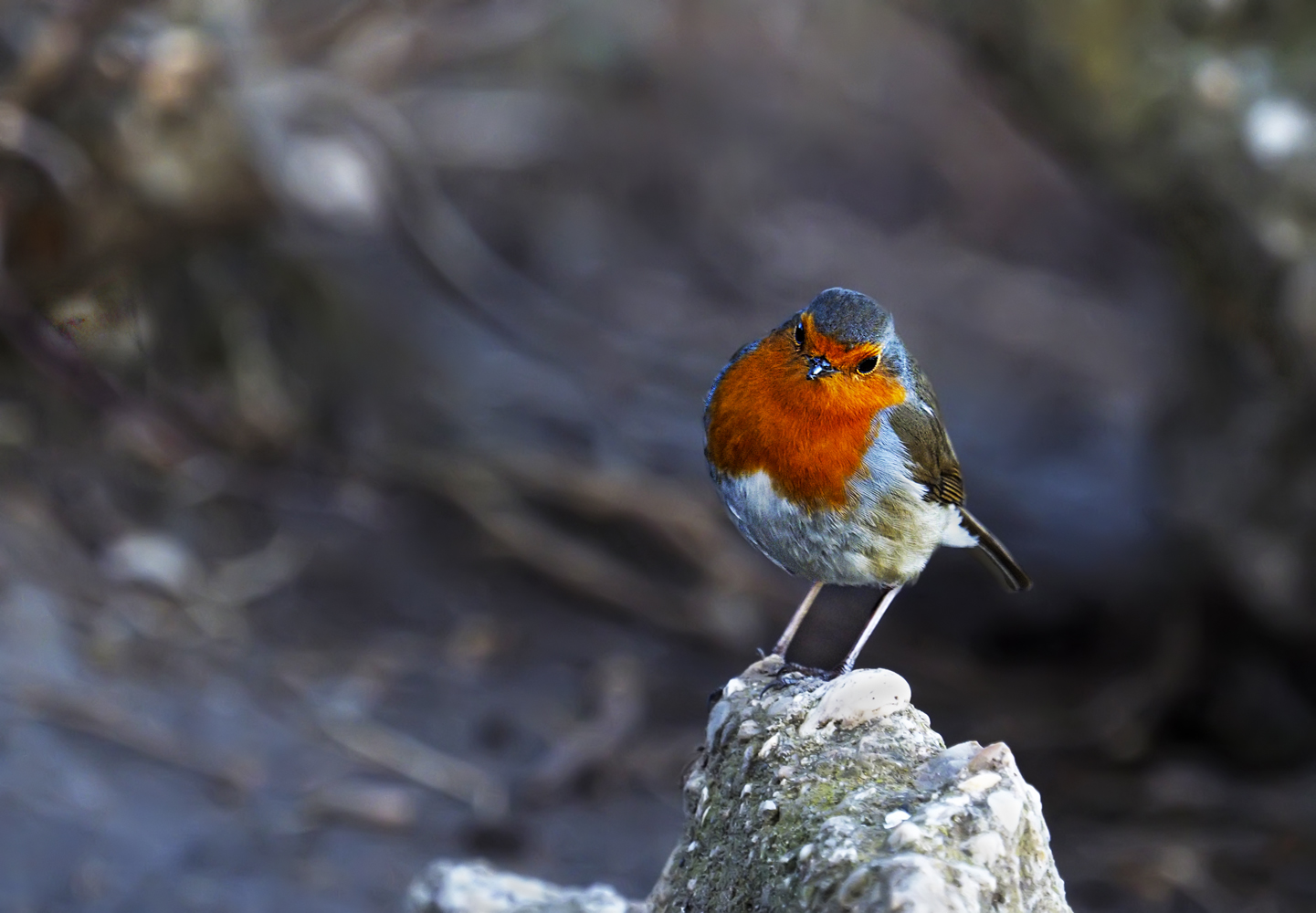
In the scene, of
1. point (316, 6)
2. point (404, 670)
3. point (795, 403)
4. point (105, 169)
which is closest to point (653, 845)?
point (404, 670)

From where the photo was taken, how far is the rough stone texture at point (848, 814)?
181cm

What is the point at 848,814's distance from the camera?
1985 mm

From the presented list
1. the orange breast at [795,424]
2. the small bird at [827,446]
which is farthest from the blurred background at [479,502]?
the orange breast at [795,424]

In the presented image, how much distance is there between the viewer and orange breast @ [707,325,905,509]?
283 centimetres

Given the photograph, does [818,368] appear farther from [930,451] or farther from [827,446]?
[930,451]

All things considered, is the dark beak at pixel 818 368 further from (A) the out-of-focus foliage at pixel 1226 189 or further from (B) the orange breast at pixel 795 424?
(A) the out-of-focus foliage at pixel 1226 189

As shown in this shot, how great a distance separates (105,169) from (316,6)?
1.47m

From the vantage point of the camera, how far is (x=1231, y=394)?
539 cm

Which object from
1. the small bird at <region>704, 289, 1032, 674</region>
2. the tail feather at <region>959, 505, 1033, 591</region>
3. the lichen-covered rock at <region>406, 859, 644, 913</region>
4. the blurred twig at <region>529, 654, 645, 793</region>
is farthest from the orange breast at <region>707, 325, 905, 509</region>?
the blurred twig at <region>529, 654, 645, 793</region>

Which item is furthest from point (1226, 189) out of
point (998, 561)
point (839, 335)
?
point (839, 335)

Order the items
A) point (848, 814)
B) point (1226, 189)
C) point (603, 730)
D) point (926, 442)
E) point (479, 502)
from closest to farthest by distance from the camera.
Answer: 1. point (848, 814)
2. point (926, 442)
3. point (1226, 189)
4. point (603, 730)
5. point (479, 502)

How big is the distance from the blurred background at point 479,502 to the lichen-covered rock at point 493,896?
6.64 feet

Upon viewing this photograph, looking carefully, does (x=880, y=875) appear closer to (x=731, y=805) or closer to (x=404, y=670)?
(x=731, y=805)

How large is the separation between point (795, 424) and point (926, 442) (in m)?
0.41
